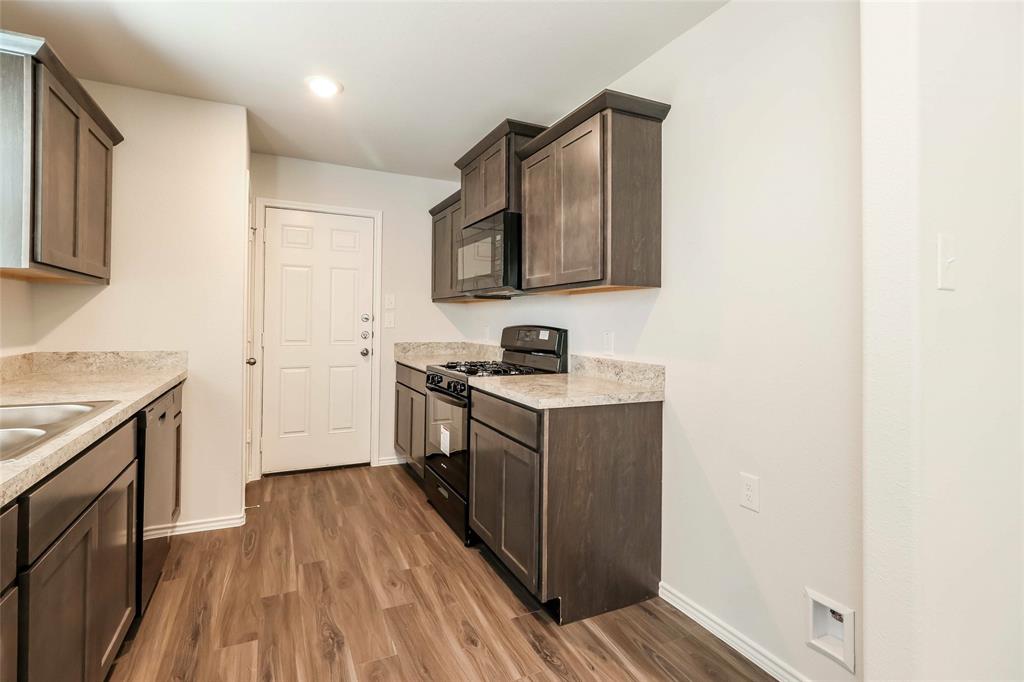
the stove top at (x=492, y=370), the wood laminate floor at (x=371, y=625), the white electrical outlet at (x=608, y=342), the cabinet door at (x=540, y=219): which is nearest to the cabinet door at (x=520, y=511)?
the wood laminate floor at (x=371, y=625)

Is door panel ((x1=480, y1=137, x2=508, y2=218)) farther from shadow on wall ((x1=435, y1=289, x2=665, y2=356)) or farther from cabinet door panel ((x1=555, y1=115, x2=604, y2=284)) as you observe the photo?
shadow on wall ((x1=435, y1=289, x2=665, y2=356))

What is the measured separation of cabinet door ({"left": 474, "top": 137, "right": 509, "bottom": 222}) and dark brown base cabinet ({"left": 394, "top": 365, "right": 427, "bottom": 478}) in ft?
3.99

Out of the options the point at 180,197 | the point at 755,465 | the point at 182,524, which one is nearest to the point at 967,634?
the point at 755,465

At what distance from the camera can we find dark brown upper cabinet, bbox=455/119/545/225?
2754 millimetres

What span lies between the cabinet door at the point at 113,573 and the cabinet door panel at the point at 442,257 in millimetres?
2434

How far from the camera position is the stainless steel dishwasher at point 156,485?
1.83m

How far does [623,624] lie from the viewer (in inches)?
77.4

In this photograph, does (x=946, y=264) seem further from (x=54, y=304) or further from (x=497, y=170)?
(x=54, y=304)

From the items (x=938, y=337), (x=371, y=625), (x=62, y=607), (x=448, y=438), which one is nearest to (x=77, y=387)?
(x=62, y=607)

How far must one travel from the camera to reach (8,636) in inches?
36.4

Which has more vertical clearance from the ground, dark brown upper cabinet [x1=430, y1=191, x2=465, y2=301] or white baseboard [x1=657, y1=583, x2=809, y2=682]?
dark brown upper cabinet [x1=430, y1=191, x2=465, y2=301]

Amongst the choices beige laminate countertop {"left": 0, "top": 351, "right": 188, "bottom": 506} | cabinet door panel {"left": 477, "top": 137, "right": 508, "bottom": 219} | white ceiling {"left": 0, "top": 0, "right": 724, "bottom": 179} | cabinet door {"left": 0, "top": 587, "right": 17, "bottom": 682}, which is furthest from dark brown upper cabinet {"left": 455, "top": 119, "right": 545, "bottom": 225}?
cabinet door {"left": 0, "top": 587, "right": 17, "bottom": 682}

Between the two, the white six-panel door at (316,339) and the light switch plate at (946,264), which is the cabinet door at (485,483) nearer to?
the light switch plate at (946,264)

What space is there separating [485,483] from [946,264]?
74.8 inches
